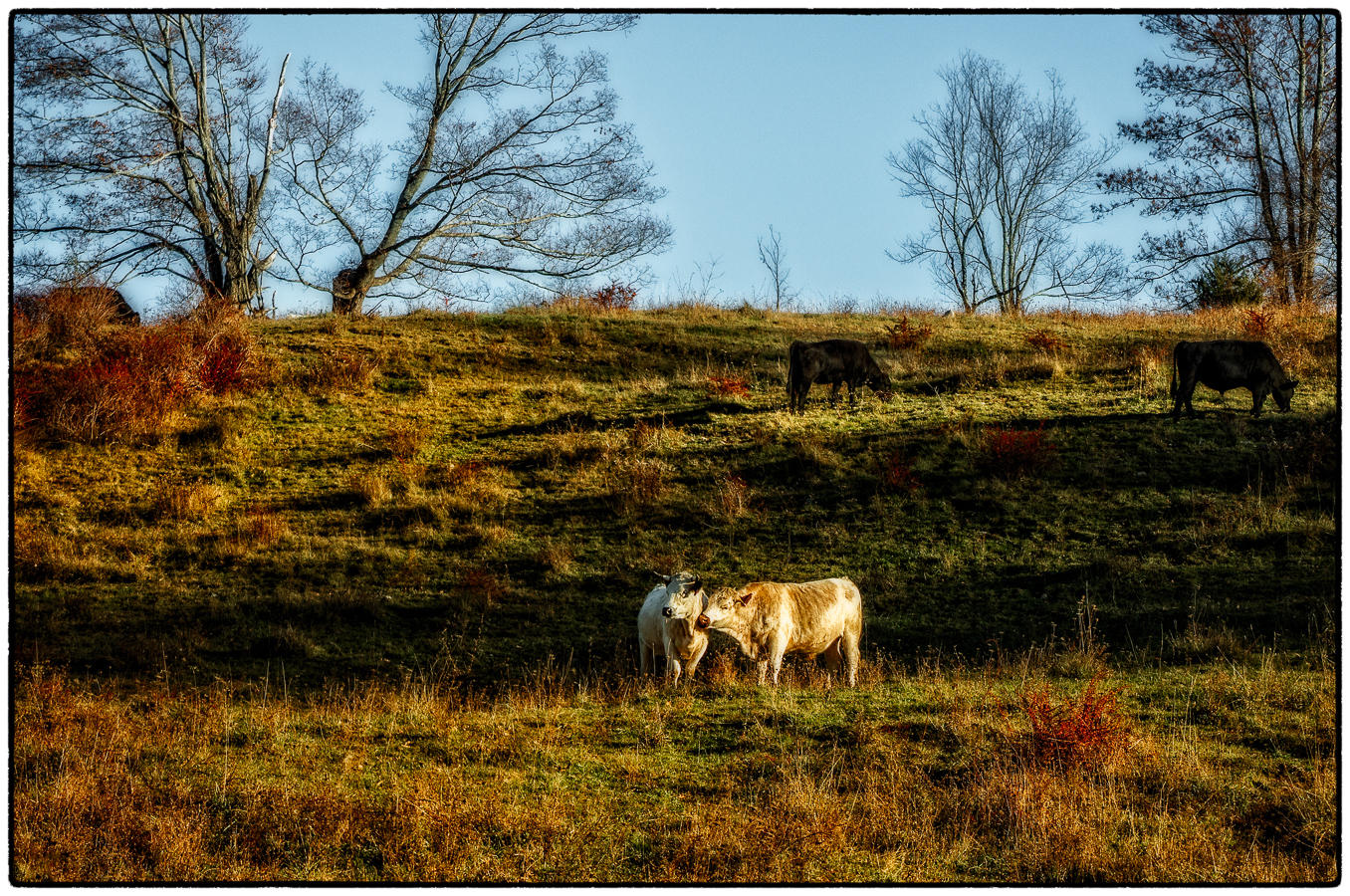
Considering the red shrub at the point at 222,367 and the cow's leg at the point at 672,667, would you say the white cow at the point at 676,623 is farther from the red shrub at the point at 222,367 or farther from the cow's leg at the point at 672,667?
the red shrub at the point at 222,367

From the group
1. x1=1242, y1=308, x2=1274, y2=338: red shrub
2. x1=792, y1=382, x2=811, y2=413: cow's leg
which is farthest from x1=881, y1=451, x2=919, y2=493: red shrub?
x1=1242, y1=308, x2=1274, y2=338: red shrub

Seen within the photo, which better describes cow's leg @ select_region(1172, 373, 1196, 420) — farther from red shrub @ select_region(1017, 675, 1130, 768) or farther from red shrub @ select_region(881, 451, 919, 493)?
red shrub @ select_region(1017, 675, 1130, 768)

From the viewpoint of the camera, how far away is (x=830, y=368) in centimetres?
1995

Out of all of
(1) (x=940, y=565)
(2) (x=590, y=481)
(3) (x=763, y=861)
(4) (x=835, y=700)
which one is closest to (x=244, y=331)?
(2) (x=590, y=481)

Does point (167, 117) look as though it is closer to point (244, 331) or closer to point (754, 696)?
point (244, 331)

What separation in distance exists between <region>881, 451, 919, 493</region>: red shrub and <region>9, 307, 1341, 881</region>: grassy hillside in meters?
0.09

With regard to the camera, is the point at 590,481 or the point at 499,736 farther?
the point at 590,481

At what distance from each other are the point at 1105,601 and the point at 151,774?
10106 mm

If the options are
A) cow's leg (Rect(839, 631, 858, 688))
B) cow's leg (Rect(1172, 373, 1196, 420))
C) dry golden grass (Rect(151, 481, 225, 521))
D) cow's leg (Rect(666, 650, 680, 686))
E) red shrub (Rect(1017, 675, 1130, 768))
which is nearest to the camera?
red shrub (Rect(1017, 675, 1130, 768))

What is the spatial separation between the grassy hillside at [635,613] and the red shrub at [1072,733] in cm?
3

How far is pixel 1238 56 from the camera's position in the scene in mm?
28188

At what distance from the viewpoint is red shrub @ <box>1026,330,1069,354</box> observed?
23.9 metres

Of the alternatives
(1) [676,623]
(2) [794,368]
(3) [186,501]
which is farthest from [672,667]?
(2) [794,368]

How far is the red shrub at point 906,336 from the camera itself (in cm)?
2438
